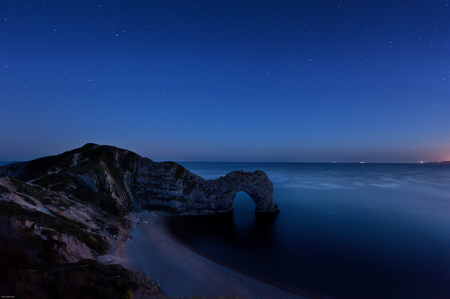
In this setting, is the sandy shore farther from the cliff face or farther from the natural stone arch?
the natural stone arch

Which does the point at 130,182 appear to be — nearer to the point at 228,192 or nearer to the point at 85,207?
the point at 85,207

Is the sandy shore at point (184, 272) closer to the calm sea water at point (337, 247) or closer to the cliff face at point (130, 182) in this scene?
the calm sea water at point (337, 247)

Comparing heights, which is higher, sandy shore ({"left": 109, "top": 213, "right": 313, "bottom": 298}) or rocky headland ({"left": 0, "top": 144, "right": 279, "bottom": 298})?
rocky headland ({"left": 0, "top": 144, "right": 279, "bottom": 298})

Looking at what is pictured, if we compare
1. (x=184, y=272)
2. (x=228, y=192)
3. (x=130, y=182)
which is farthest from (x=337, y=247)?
(x=130, y=182)

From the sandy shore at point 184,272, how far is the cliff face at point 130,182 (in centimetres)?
1480

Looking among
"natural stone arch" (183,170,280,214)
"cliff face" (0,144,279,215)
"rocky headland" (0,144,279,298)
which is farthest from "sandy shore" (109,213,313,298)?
"natural stone arch" (183,170,280,214)

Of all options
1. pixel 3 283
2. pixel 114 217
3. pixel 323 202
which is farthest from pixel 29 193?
pixel 323 202

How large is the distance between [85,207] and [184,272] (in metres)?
20.4

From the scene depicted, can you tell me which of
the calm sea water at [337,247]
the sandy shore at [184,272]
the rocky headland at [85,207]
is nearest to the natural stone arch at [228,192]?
the rocky headland at [85,207]

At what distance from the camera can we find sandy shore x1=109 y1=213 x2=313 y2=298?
1811cm

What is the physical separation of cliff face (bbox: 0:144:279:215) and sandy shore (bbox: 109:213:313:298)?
14797 mm

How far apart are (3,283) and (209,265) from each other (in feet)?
57.9

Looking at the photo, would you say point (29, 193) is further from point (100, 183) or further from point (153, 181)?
point (153, 181)

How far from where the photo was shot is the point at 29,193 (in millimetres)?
23969
